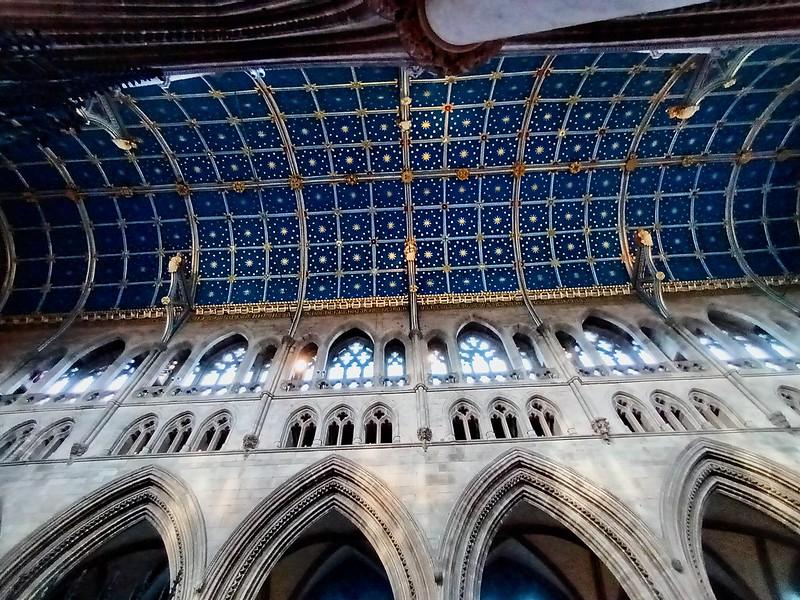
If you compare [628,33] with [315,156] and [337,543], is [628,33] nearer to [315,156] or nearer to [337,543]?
[315,156]

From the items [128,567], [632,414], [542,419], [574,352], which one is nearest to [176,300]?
[128,567]

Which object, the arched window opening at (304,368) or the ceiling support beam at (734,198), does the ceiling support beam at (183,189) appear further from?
the ceiling support beam at (734,198)

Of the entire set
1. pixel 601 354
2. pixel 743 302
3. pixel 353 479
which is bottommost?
pixel 353 479

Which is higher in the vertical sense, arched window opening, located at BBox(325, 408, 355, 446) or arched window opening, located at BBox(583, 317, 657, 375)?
arched window opening, located at BBox(583, 317, 657, 375)

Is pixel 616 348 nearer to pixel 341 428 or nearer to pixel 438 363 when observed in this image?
pixel 438 363

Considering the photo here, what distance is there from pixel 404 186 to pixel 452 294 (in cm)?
411

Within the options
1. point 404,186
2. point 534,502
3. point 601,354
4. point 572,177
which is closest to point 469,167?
point 404,186

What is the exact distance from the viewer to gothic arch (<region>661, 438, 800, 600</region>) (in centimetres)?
895

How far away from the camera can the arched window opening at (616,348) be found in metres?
13.5

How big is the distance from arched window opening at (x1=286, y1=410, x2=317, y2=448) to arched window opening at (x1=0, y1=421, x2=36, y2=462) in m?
6.22

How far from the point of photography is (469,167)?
15.9 metres

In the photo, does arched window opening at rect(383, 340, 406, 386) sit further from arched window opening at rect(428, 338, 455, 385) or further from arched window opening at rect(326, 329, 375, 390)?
arched window opening at rect(428, 338, 455, 385)

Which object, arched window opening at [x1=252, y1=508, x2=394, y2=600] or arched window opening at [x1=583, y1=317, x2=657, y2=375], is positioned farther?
arched window opening at [x1=583, y1=317, x2=657, y2=375]

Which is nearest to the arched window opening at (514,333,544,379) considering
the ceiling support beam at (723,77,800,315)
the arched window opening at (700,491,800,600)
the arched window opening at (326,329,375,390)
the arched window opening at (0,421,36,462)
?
the arched window opening at (326,329,375,390)
